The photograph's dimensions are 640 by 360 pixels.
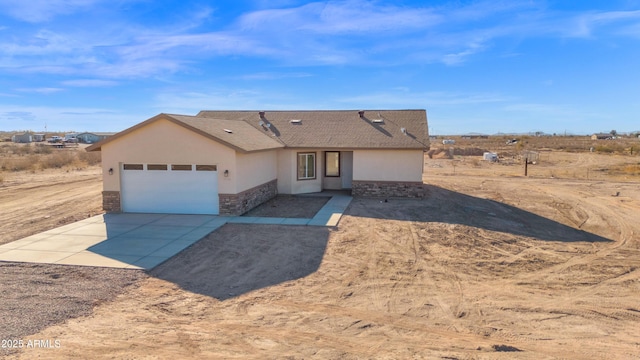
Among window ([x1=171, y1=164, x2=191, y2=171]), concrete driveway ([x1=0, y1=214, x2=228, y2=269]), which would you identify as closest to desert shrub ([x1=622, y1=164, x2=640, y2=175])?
concrete driveway ([x1=0, y1=214, x2=228, y2=269])

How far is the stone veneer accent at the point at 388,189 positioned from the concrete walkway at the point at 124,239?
385cm

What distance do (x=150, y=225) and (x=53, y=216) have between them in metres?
4.81

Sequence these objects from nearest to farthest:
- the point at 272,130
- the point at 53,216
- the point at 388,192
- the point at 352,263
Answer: the point at 352,263 < the point at 53,216 < the point at 388,192 < the point at 272,130

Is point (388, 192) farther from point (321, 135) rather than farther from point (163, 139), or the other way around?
point (163, 139)

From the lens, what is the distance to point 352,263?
1103 centimetres

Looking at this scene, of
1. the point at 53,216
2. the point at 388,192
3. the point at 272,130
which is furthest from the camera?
the point at 272,130

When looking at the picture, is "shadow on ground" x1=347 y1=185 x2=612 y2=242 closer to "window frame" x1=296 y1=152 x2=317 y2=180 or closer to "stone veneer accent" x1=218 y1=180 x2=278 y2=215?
"window frame" x1=296 y1=152 x2=317 y2=180

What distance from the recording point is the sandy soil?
1476 centimetres

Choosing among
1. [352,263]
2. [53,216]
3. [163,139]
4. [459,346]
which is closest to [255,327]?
[459,346]

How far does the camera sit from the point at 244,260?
11094 millimetres

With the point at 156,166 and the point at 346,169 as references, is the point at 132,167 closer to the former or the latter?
the point at 156,166

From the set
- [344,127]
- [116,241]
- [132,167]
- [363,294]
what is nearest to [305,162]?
[344,127]

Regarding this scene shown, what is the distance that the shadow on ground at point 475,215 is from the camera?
48.6 ft

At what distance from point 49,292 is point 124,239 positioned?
4184 millimetres
